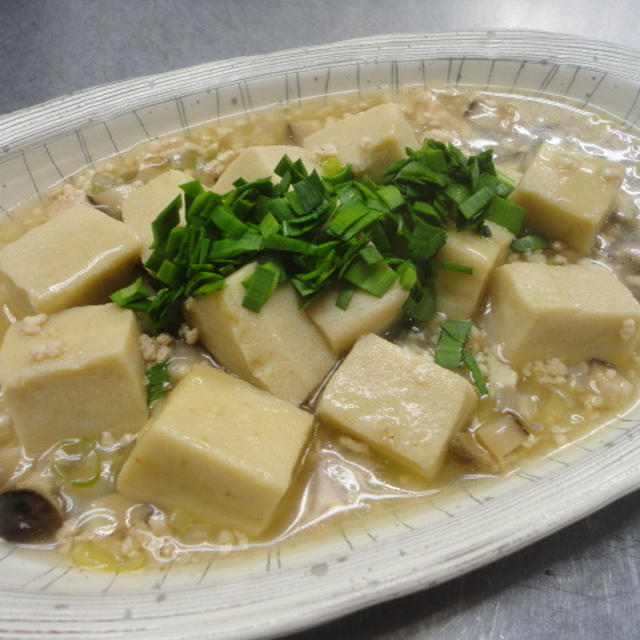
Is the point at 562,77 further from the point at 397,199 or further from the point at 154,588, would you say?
the point at 154,588

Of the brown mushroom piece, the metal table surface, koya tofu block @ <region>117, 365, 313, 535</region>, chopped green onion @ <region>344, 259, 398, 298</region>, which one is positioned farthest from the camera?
the metal table surface

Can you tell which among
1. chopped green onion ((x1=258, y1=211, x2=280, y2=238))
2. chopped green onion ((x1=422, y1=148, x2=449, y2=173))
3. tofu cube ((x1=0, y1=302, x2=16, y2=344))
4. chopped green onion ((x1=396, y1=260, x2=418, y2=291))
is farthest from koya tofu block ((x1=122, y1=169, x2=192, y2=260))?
chopped green onion ((x1=422, y1=148, x2=449, y2=173))

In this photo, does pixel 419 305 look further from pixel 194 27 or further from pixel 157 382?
pixel 194 27

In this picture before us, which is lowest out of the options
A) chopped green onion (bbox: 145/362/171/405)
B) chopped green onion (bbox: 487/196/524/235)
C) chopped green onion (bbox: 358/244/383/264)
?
chopped green onion (bbox: 145/362/171/405)

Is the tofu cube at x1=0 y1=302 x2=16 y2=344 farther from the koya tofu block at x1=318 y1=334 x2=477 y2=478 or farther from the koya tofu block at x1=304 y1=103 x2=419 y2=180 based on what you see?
the koya tofu block at x1=304 y1=103 x2=419 y2=180

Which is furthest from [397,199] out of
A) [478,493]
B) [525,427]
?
[478,493]

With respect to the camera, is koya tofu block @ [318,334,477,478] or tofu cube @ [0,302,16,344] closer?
koya tofu block @ [318,334,477,478]

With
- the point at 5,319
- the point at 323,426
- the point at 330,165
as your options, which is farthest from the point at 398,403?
the point at 5,319
